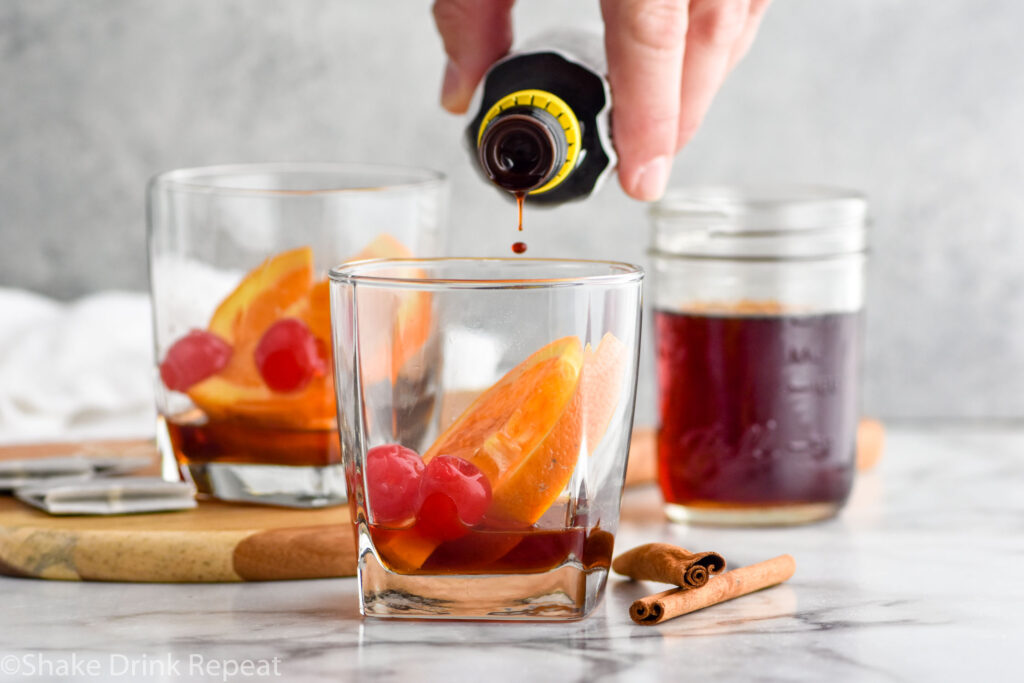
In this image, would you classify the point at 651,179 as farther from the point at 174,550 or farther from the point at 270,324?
the point at 174,550

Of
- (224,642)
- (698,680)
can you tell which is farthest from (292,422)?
(698,680)

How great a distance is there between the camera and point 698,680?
70 cm

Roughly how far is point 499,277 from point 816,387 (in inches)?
13.9

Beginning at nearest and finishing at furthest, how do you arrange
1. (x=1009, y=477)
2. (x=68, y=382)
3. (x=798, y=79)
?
1. (x=1009, y=477)
2. (x=68, y=382)
3. (x=798, y=79)

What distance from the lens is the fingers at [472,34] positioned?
42.2 inches

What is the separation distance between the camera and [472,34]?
1075mm

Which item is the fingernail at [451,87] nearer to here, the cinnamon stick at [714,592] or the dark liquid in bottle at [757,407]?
the dark liquid in bottle at [757,407]

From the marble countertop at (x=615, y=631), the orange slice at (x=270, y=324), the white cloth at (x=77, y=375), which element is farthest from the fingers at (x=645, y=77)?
the white cloth at (x=77, y=375)

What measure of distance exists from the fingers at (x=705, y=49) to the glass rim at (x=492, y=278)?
0.26 metres

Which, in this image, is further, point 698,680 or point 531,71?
point 531,71

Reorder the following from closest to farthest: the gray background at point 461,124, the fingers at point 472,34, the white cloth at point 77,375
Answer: the fingers at point 472,34 → the white cloth at point 77,375 → the gray background at point 461,124

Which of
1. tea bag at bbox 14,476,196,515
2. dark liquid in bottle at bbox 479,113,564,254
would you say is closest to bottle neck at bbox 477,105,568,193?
dark liquid in bottle at bbox 479,113,564,254

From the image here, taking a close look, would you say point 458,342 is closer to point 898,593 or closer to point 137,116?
point 898,593

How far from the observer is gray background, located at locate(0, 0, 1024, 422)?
1.82 metres
